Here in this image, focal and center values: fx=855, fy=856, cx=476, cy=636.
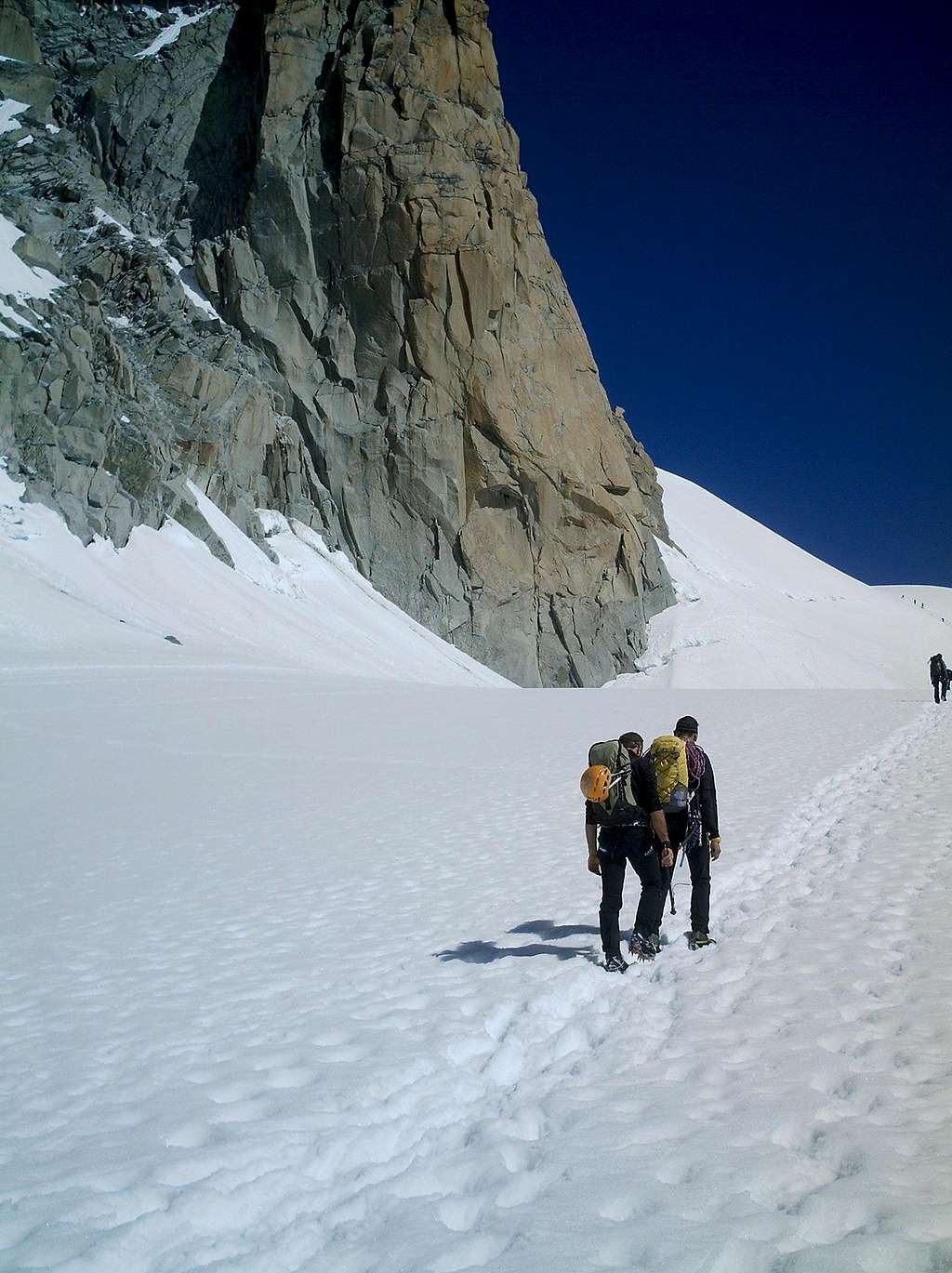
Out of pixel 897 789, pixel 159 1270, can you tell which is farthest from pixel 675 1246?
pixel 897 789

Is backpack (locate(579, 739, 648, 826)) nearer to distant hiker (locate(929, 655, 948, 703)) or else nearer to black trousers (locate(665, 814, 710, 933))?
black trousers (locate(665, 814, 710, 933))

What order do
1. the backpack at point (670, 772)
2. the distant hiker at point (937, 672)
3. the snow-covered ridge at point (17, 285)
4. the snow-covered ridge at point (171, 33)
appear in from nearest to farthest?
the backpack at point (670, 772) → the distant hiker at point (937, 672) → the snow-covered ridge at point (17, 285) → the snow-covered ridge at point (171, 33)

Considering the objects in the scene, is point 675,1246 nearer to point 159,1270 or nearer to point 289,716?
point 159,1270

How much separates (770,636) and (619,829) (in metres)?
54.1

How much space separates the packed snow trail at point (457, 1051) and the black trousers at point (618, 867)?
29cm

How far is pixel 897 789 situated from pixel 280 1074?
10128 mm

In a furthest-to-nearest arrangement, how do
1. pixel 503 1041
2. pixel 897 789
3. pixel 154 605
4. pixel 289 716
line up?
pixel 154 605, pixel 289 716, pixel 897 789, pixel 503 1041

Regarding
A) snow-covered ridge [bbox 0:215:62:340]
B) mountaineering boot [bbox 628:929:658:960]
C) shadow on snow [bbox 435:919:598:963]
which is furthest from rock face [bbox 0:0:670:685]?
mountaineering boot [bbox 628:929:658:960]

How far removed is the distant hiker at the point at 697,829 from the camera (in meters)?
6.05

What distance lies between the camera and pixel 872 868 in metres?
7.78

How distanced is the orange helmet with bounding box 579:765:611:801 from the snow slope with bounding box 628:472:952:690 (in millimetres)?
39417

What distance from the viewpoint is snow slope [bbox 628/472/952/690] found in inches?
2055

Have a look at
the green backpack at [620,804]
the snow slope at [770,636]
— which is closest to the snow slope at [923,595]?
the snow slope at [770,636]

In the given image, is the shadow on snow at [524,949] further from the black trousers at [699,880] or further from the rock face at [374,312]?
the rock face at [374,312]
